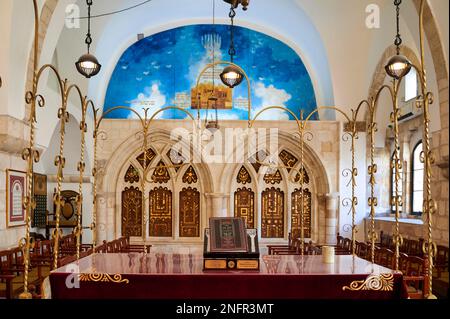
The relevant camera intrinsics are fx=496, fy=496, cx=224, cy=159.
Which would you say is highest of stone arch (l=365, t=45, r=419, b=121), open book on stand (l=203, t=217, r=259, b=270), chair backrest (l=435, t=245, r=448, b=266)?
stone arch (l=365, t=45, r=419, b=121)

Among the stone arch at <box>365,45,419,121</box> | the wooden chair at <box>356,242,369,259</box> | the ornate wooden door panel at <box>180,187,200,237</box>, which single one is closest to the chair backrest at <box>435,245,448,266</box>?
the wooden chair at <box>356,242,369,259</box>

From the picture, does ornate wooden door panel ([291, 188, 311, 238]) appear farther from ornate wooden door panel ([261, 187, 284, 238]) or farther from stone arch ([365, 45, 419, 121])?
stone arch ([365, 45, 419, 121])

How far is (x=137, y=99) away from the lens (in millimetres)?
11648

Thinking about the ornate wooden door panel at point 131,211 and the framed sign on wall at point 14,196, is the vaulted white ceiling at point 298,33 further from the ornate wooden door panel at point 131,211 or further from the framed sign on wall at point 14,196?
the framed sign on wall at point 14,196

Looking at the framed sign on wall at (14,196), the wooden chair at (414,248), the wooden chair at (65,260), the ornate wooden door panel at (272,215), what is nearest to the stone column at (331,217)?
the ornate wooden door panel at (272,215)

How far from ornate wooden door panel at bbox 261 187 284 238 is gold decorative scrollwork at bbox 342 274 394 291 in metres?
7.65

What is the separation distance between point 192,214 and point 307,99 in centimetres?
388

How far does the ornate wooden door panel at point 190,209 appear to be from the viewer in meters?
11.6

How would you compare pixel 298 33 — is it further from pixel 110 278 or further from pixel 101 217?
pixel 110 278

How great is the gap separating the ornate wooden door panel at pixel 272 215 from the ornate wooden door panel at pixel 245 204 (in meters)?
0.24

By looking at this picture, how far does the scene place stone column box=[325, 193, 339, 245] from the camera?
11.1 metres

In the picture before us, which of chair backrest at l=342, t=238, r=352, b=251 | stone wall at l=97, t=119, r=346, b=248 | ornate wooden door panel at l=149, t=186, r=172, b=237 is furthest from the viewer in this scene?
ornate wooden door panel at l=149, t=186, r=172, b=237
